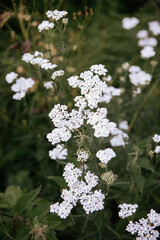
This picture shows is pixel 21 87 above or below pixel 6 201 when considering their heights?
above

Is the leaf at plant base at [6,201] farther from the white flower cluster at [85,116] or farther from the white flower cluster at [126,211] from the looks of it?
the white flower cluster at [126,211]

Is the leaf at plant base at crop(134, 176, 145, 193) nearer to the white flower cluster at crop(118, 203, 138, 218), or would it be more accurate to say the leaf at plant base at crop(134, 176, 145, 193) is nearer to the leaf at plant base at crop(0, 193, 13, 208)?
the white flower cluster at crop(118, 203, 138, 218)

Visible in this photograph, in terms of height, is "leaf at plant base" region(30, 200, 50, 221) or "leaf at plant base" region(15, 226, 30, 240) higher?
"leaf at plant base" region(30, 200, 50, 221)

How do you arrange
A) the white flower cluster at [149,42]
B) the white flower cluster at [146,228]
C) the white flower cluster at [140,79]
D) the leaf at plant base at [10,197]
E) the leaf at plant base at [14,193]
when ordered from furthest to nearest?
the white flower cluster at [149,42] → the white flower cluster at [140,79] → the leaf at plant base at [14,193] → the leaf at plant base at [10,197] → the white flower cluster at [146,228]

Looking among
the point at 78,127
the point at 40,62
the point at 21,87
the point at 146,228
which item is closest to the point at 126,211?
the point at 146,228

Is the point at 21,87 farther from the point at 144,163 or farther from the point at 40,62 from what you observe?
the point at 144,163

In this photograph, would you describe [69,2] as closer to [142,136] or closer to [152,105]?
[152,105]

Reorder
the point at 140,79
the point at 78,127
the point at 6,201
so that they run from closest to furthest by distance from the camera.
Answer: the point at 78,127
the point at 6,201
the point at 140,79

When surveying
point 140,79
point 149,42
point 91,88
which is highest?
point 149,42

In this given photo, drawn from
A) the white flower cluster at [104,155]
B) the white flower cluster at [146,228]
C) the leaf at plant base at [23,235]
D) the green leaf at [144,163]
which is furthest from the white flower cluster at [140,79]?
the leaf at plant base at [23,235]

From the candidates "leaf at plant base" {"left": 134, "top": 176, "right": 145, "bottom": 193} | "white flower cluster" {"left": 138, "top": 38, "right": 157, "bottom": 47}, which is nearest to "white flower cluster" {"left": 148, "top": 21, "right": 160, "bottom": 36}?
"white flower cluster" {"left": 138, "top": 38, "right": 157, "bottom": 47}
